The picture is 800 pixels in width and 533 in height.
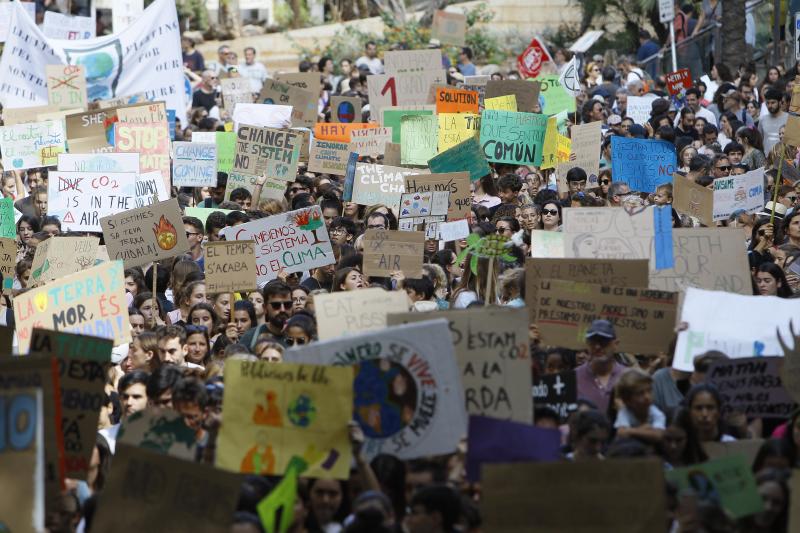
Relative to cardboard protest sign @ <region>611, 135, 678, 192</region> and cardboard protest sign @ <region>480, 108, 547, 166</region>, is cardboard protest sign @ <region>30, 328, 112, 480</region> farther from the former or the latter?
cardboard protest sign @ <region>480, 108, 547, 166</region>

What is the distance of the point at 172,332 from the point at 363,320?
1687 mm

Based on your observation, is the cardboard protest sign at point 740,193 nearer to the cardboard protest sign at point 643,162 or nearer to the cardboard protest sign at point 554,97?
the cardboard protest sign at point 643,162

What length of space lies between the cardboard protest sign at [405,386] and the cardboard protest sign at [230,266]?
4.74m

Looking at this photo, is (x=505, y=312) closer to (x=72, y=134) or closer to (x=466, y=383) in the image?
(x=466, y=383)

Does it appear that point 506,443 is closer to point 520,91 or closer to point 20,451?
point 20,451

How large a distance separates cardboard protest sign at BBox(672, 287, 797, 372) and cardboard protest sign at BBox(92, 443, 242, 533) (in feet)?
10.3

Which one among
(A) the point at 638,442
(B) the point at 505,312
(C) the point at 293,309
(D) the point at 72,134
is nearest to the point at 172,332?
(C) the point at 293,309

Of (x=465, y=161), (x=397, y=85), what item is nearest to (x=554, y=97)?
(x=397, y=85)

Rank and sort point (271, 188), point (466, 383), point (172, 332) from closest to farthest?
point (466, 383) < point (172, 332) < point (271, 188)

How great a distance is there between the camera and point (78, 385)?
7734 millimetres

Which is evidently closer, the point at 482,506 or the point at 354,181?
the point at 482,506

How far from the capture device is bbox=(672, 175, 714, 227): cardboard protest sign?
1421 cm

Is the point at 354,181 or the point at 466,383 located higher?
the point at 354,181

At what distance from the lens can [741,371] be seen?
8172 mm
